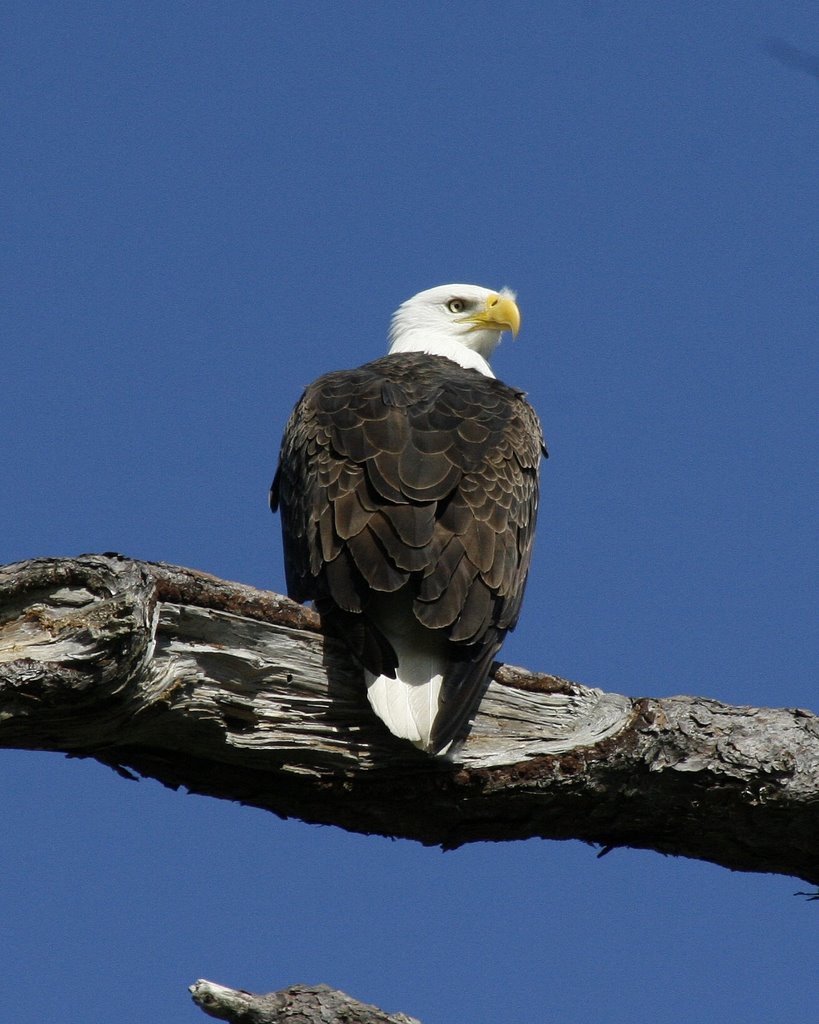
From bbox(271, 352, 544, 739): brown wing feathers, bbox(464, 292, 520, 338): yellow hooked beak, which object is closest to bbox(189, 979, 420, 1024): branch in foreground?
bbox(271, 352, 544, 739): brown wing feathers

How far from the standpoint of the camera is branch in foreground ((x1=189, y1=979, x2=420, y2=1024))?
436 centimetres

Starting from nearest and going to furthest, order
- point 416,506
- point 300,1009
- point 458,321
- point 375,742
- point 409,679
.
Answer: point 300,1009, point 375,742, point 409,679, point 416,506, point 458,321

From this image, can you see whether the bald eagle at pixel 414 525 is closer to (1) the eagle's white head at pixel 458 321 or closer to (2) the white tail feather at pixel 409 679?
(2) the white tail feather at pixel 409 679

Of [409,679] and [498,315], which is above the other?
[498,315]

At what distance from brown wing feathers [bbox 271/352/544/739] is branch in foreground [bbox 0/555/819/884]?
25cm

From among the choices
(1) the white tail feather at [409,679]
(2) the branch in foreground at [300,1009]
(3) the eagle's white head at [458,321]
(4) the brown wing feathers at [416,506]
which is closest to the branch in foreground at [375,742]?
(1) the white tail feather at [409,679]

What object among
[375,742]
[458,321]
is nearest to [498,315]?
[458,321]

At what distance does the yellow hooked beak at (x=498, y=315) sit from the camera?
10.0 m

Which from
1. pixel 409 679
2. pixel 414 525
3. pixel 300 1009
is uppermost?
pixel 414 525

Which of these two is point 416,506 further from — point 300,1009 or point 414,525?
point 300,1009

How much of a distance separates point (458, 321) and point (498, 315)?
29cm

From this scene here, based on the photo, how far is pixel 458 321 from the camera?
10211 mm

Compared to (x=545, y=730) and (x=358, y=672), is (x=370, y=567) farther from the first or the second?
(x=545, y=730)

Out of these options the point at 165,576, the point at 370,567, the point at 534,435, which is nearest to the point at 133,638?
the point at 165,576
